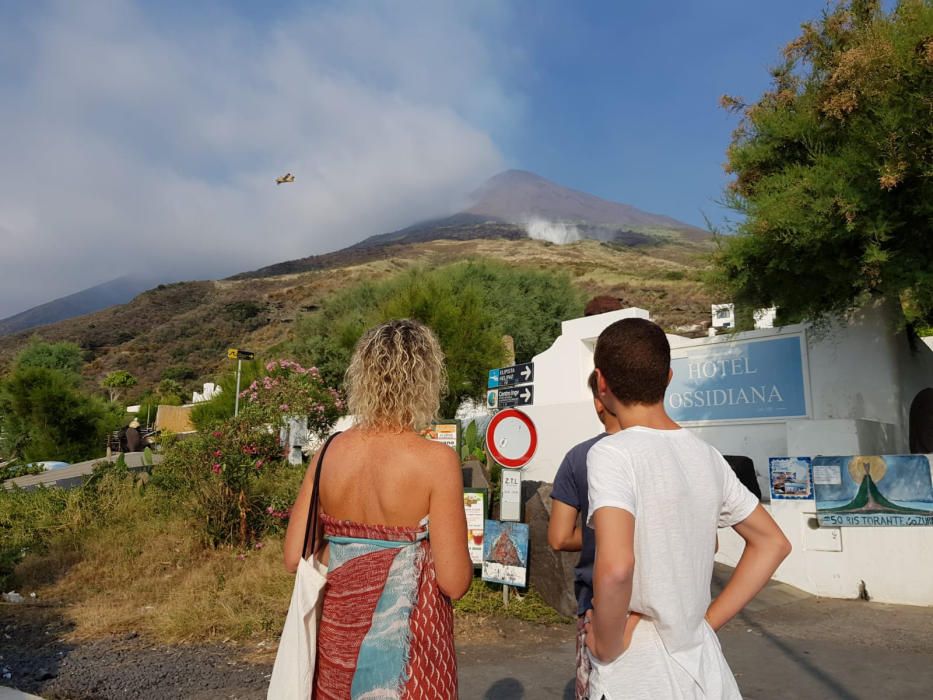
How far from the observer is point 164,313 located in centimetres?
9269

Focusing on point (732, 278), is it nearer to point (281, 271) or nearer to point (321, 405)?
point (321, 405)

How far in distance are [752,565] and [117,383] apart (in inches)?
2462

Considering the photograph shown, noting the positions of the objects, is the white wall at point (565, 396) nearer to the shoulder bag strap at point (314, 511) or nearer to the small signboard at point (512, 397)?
the small signboard at point (512, 397)

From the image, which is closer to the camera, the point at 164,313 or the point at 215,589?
the point at 215,589

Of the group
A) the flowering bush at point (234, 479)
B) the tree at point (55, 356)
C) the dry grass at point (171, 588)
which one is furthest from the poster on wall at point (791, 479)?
the tree at point (55, 356)

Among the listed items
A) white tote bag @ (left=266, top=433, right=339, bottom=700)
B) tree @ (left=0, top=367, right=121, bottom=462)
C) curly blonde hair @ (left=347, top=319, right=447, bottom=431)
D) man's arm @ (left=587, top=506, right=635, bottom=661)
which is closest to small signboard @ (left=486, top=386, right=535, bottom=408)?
curly blonde hair @ (left=347, top=319, right=447, bottom=431)

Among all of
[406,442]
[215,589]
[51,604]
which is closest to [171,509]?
[51,604]

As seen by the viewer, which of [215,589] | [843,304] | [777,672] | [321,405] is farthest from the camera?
[321,405]

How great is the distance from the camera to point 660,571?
179cm

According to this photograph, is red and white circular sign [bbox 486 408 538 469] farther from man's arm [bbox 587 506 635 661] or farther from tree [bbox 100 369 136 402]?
tree [bbox 100 369 136 402]

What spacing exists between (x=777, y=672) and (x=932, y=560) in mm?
3375

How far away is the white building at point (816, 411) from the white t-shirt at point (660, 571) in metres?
7.20

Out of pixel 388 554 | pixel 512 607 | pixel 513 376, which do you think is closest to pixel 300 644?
pixel 388 554

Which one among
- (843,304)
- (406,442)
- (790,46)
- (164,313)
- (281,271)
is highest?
(281,271)
